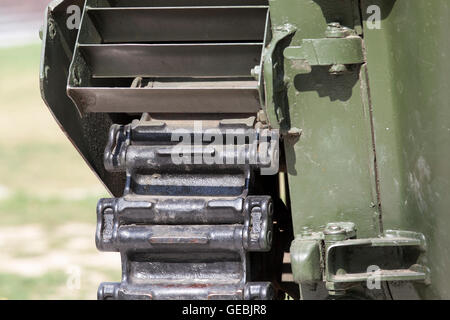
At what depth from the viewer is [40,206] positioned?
10625 millimetres

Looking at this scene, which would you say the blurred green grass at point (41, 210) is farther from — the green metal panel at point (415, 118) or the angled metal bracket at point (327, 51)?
the angled metal bracket at point (327, 51)

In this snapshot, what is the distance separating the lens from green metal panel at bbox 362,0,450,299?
336cm

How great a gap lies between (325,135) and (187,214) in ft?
1.79

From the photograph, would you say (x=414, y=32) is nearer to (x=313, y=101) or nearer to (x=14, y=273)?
(x=313, y=101)

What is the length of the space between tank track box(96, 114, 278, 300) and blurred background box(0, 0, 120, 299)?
338cm

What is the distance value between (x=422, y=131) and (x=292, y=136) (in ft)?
1.45

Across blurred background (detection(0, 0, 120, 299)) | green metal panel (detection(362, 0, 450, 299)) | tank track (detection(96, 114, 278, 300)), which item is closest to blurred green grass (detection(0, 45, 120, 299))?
blurred background (detection(0, 0, 120, 299))

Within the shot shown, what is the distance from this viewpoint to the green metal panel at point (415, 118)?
3357 mm

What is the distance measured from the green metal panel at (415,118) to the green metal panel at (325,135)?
0.05 metres

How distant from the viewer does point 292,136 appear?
356 cm
